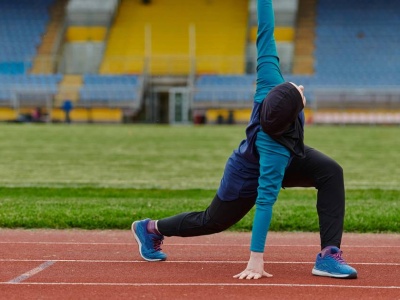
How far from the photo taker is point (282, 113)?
5.58 meters

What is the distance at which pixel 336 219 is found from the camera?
5.96m

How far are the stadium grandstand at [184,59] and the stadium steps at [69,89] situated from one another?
51 millimetres

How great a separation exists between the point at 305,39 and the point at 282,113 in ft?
134

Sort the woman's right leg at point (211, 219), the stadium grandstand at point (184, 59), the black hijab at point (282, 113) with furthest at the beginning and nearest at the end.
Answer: the stadium grandstand at point (184, 59) < the woman's right leg at point (211, 219) < the black hijab at point (282, 113)

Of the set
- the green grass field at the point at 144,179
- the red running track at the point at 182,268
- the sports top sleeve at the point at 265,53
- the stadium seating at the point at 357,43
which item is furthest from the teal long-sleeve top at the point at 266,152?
the stadium seating at the point at 357,43

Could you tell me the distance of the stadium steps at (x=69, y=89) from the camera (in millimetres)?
42812

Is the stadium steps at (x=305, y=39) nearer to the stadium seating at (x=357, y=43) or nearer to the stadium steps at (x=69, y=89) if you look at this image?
the stadium seating at (x=357, y=43)

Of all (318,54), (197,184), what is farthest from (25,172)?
(318,54)

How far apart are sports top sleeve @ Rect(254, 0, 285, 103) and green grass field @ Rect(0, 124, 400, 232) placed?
12.1 feet

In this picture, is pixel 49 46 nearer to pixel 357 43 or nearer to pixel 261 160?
pixel 357 43

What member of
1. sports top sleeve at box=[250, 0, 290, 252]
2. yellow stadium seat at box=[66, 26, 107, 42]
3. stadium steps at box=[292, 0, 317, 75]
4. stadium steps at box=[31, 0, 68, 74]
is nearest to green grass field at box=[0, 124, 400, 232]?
sports top sleeve at box=[250, 0, 290, 252]

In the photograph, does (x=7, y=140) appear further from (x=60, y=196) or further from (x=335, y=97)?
(x=335, y=97)

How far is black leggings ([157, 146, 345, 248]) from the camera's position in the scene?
5906mm

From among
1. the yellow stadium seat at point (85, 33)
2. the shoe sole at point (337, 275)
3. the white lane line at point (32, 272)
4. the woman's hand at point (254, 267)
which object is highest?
the yellow stadium seat at point (85, 33)
